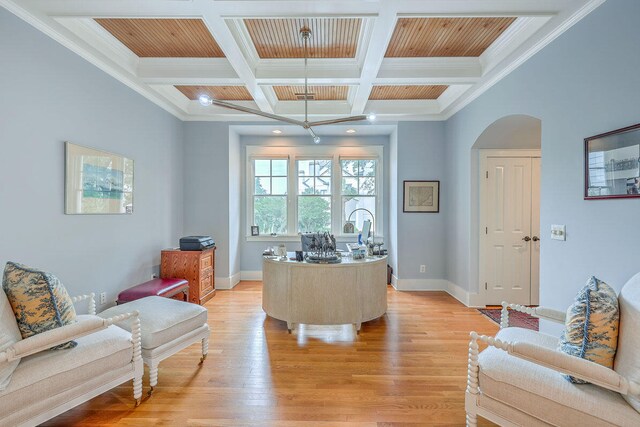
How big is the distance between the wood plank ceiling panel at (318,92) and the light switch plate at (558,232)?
2940mm

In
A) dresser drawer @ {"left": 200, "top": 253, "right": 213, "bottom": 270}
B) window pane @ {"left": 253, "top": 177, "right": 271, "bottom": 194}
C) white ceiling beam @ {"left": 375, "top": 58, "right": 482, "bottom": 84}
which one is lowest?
dresser drawer @ {"left": 200, "top": 253, "right": 213, "bottom": 270}

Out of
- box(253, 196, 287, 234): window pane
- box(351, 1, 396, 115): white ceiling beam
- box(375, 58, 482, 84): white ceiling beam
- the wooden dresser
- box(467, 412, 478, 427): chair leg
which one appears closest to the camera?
box(467, 412, 478, 427): chair leg

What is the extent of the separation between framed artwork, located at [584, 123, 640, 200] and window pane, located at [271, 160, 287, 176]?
419cm

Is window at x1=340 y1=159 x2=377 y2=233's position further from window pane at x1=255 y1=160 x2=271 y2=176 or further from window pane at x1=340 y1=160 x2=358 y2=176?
window pane at x1=255 y1=160 x2=271 y2=176

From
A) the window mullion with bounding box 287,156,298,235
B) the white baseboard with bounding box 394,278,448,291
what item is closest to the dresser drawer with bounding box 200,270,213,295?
the window mullion with bounding box 287,156,298,235

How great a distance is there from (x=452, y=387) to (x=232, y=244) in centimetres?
375

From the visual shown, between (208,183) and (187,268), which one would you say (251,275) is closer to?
(187,268)

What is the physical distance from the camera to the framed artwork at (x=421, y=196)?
15.3ft

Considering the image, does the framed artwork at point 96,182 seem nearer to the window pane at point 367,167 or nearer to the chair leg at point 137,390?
Result: the chair leg at point 137,390

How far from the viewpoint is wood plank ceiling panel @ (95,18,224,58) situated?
8.56 feet

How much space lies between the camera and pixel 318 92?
4168mm

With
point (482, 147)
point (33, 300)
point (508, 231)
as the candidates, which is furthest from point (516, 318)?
point (33, 300)

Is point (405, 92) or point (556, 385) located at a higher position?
point (405, 92)

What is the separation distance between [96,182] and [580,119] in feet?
14.4
